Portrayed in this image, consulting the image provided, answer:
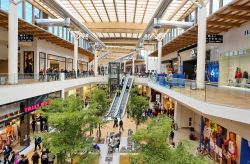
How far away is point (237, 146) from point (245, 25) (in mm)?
7480

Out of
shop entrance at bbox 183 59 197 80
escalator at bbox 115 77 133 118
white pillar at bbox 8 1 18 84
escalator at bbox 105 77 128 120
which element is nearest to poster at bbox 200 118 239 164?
white pillar at bbox 8 1 18 84

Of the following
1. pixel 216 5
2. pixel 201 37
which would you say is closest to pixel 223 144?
pixel 201 37

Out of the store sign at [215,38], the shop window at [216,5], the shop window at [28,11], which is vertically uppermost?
the shop window at [28,11]

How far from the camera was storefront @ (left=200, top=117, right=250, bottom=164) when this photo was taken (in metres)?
13.8

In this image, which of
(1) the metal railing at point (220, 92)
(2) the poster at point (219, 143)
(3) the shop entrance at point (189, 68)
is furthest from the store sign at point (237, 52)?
(3) the shop entrance at point (189, 68)

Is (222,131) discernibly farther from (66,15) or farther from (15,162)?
(66,15)

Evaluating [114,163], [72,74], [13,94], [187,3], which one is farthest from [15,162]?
[187,3]

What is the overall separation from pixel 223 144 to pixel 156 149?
790 centimetres

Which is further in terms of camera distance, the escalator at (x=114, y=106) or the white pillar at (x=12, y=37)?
the escalator at (x=114, y=106)

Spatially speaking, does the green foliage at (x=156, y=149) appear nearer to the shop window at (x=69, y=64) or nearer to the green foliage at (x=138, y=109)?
the green foliage at (x=138, y=109)

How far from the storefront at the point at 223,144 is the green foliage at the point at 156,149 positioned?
5134 millimetres

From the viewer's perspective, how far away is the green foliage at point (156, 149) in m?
8.84

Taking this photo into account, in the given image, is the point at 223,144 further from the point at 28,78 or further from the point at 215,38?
the point at 28,78

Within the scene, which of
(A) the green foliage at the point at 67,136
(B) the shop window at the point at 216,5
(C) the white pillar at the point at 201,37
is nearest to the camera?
(A) the green foliage at the point at 67,136
